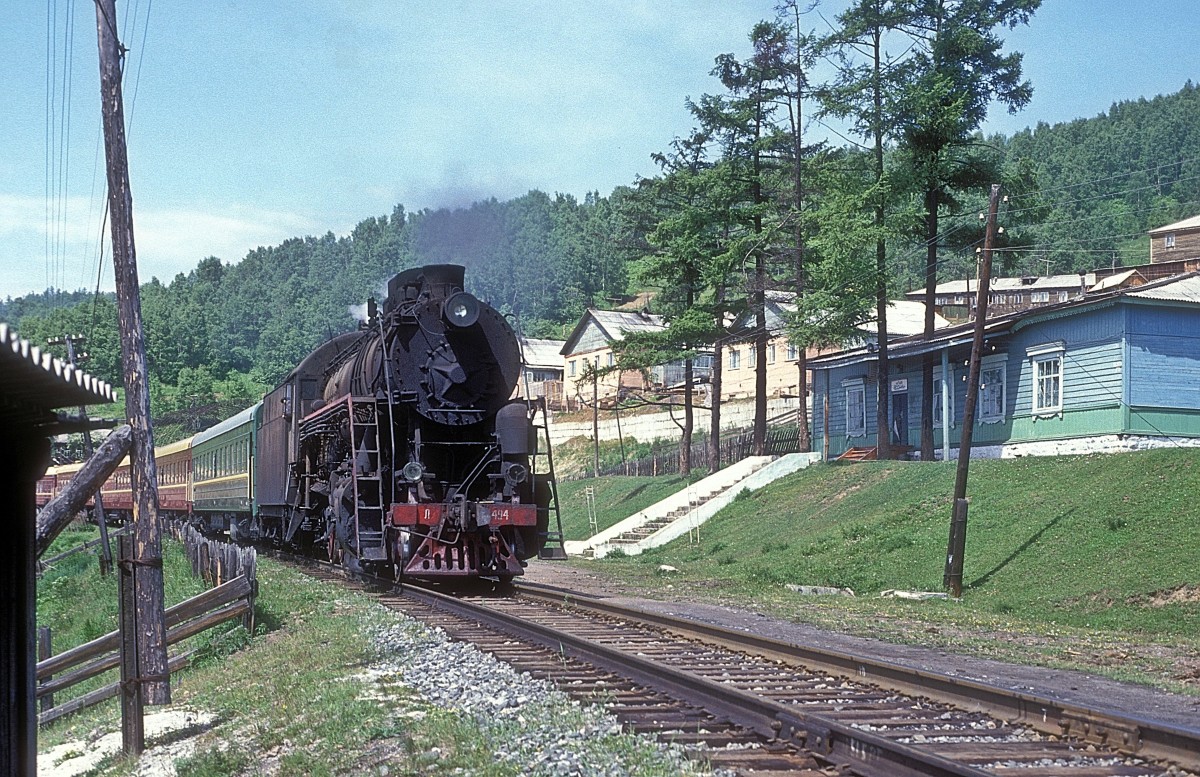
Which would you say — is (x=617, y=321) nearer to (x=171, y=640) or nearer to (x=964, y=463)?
(x=964, y=463)

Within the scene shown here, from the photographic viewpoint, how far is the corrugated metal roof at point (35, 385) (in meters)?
4.70

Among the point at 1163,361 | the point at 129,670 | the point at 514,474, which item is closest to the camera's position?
the point at 129,670

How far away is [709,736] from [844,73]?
105ft

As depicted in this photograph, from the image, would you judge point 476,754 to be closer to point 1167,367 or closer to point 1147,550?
point 1147,550

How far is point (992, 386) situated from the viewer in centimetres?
3400

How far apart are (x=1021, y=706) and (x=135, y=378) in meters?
8.77

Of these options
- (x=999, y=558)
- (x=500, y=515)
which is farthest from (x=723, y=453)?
(x=500, y=515)

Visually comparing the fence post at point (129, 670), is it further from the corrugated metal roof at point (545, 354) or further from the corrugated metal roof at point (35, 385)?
the corrugated metal roof at point (545, 354)

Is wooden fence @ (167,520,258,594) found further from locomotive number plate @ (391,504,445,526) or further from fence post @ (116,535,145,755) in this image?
fence post @ (116,535,145,755)

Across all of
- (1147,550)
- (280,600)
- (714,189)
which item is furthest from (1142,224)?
(280,600)

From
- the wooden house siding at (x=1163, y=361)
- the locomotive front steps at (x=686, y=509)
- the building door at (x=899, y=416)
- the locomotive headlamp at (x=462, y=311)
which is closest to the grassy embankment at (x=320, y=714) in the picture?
the locomotive headlamp at (x=462, y=311)

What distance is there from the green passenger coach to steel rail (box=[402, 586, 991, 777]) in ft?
58.6

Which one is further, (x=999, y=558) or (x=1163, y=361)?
(x=1163, y=361)

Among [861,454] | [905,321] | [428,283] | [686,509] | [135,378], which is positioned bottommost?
[686,509]
